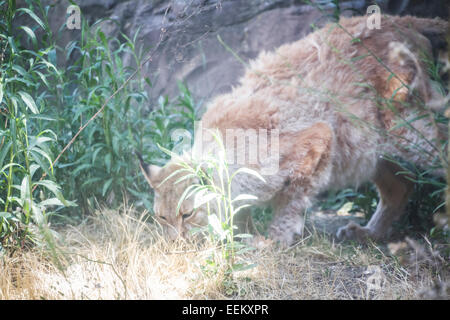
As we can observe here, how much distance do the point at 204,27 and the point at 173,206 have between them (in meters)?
1.40

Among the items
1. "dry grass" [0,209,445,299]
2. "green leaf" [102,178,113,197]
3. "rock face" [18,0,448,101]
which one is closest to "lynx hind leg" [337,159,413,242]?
"dry grass" [0,209,445,299]

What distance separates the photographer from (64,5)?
11.8 ft

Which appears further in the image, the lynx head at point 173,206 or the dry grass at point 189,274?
the lynx head at point 173,206

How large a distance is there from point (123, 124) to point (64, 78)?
2.14 ft

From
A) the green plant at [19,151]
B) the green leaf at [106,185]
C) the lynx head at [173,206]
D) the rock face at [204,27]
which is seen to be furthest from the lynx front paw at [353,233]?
the green plant at [19,151]

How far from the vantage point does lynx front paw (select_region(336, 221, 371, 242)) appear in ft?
13.2

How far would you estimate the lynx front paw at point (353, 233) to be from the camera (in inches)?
158

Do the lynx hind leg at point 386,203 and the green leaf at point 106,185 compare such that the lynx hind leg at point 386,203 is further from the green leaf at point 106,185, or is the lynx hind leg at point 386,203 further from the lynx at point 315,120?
the green leaf at point 106,185

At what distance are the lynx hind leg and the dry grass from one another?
2.26 ft

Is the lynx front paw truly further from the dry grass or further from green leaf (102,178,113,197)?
green leaf (102,178,113,197)

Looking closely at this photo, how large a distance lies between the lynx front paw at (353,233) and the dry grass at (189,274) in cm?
60

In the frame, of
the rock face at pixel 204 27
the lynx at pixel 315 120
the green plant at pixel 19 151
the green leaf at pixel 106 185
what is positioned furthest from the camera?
the green leaf at pixel 106 185

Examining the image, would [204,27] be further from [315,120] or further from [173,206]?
[173,206]
